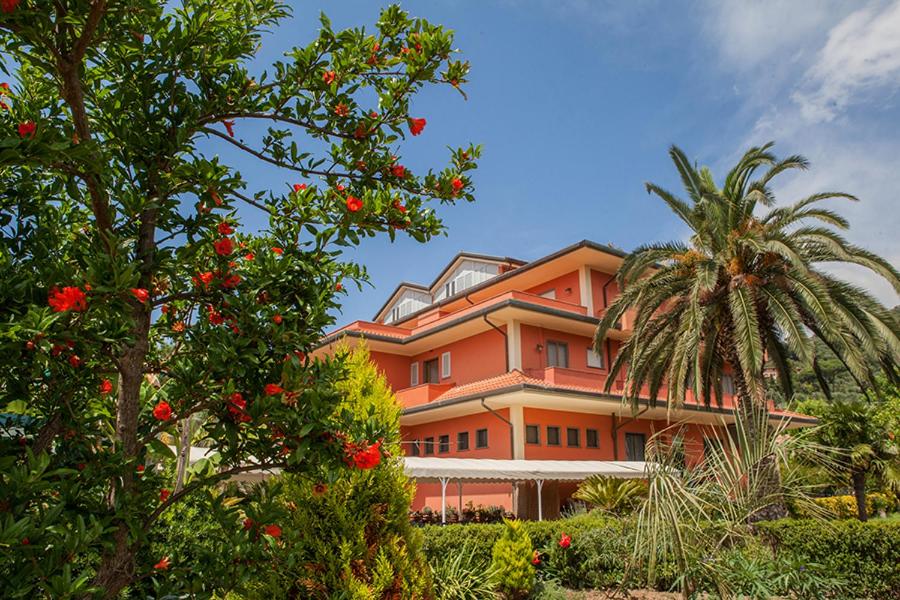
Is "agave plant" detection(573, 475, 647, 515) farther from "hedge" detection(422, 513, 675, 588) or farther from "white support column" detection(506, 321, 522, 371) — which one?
"white support column" detection(506, 321, 522, 371)

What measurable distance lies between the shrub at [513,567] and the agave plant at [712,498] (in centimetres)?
412

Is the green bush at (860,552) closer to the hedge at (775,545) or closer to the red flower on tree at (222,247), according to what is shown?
the hedge at (775,545)

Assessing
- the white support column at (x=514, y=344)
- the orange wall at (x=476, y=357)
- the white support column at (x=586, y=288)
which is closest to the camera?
the white support column at (x=514, y=344)

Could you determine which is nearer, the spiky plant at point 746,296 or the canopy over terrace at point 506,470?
the spiky plant at point 746,296

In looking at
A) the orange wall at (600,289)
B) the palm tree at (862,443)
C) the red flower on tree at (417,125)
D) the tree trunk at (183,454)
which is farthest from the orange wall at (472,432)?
the red flower on tree at (417,125)

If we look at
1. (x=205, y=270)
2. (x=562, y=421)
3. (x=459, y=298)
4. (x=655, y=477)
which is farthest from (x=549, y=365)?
(x=205, y=270)

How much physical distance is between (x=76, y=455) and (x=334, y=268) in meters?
1.84

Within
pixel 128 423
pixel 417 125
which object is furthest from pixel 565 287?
pixel 128 423

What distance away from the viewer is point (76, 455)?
3.65 meters

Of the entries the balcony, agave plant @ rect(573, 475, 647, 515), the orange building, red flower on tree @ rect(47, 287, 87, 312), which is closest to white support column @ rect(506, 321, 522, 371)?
the orange building

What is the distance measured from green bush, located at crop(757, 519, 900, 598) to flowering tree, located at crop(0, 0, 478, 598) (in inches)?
405

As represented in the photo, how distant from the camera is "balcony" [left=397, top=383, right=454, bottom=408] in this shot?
27.1 meters

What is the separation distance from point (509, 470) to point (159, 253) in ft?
54.6

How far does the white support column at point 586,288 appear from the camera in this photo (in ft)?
91.5
